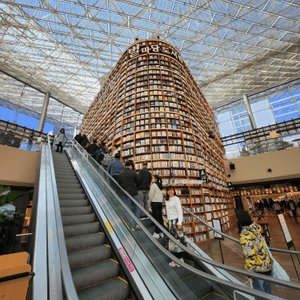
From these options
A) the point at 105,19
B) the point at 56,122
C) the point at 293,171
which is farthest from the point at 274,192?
the point at 56,122

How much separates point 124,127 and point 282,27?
14200 millimetres

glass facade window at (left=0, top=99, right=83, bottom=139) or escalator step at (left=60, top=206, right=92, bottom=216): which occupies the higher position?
glass facade window at (left=0, top=99, right=83, bottom=139)

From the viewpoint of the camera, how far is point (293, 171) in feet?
30.0

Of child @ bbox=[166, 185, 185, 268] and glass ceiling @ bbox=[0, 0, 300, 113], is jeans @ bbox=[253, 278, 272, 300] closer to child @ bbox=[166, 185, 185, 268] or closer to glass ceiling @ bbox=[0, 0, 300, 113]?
child @ bbox=[166, 185, 185, 268]

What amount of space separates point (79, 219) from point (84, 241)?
0.57m

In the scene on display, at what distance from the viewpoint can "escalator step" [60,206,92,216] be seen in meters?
2.77

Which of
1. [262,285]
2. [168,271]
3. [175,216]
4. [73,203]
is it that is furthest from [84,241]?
[262,285]

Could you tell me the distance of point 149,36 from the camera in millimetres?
12648

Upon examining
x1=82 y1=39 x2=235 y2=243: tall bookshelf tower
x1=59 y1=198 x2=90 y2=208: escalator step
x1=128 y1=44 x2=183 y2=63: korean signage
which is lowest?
x1=59 y1=198 x2=90 y2=208: escalator step

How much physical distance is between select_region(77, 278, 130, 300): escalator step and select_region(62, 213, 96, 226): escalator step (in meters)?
1.16

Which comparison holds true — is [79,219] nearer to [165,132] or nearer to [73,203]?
[73,203]

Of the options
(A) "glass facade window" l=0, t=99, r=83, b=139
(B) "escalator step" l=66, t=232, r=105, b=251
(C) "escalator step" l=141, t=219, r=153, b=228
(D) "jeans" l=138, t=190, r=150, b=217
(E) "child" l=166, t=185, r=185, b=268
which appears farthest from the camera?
(A) "glass facade window" l=0, t=99, r=83, b=139

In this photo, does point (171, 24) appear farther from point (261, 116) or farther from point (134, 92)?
point (261, 116)

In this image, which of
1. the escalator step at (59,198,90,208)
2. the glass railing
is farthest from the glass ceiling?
the escalator step at (59,198,90,208)
